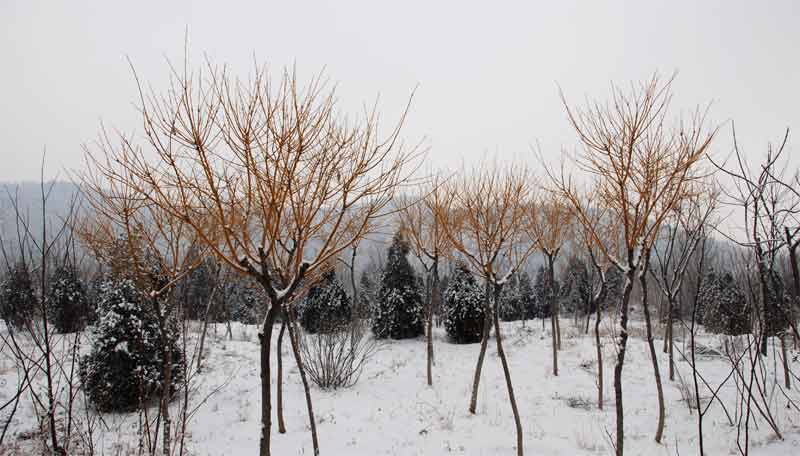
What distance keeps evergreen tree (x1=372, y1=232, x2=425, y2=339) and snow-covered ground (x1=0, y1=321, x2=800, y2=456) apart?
259cm

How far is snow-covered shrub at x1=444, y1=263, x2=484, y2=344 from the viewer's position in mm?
12656

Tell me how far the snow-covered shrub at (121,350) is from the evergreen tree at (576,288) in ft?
52.6

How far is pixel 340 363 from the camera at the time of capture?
29.1ft

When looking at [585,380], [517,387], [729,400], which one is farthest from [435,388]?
[729,400]

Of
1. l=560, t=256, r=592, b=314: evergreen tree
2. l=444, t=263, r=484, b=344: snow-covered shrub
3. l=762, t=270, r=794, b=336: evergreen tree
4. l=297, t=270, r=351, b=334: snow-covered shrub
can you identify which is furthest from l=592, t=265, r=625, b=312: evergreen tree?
l=297, t=270, r=351, b=334: snow-covered shrub

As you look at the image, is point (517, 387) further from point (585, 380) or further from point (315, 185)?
point (315, 185)

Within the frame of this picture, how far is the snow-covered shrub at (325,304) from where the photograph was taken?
1371 cm

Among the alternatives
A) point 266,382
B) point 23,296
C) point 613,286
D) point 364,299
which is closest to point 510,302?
point 613,286

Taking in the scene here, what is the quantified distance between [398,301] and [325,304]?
252 cm

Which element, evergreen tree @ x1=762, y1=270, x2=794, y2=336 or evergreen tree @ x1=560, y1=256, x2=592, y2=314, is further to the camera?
evergreen tree @ x1=560, y1=256, x2=592, y2=314

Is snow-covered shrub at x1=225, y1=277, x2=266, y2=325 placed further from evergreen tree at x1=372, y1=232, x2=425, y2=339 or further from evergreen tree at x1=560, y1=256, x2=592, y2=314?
evergreen tree at x1=560, y1=256, x2=592, y2=314

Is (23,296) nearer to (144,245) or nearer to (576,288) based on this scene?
(144,245)

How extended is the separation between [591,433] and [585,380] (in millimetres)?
2881

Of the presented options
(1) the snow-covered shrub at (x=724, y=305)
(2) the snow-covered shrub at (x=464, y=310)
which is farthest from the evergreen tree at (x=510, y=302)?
(2) the snow-covered shrub at (x=464, y=310)
